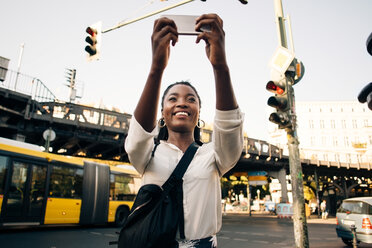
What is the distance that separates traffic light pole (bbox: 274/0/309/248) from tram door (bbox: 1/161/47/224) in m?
9.33

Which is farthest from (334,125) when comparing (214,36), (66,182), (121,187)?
(214,36)

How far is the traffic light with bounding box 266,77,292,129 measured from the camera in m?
4.93

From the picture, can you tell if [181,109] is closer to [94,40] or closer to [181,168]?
[181,168]

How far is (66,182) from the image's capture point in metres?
11.8

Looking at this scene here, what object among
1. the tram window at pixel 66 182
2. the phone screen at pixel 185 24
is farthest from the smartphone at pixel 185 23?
the tram window at pixel 66 182

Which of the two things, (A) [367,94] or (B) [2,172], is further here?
(B) [2,172]

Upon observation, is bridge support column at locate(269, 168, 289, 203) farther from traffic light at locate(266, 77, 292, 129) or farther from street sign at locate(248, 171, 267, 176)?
traffic light at locate(266, 77, 292, 129)

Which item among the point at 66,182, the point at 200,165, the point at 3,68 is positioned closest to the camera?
the point at 200,165

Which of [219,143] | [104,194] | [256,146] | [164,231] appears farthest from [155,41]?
[256,146]

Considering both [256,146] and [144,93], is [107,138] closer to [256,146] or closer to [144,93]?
[256,146]

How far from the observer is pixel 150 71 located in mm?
1314

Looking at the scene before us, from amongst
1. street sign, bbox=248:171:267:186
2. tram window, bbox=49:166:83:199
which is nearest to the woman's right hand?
tram window, bbox=49:166:83:199

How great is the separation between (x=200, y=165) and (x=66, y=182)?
11.9 m

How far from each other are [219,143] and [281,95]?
165 inches
